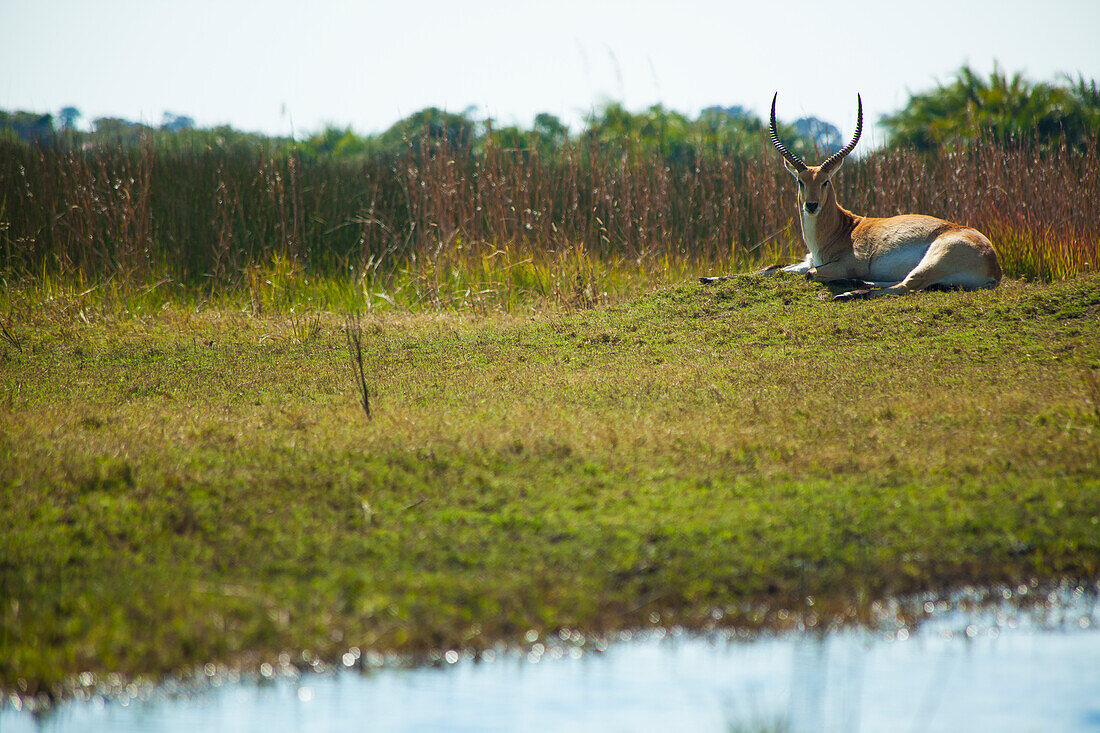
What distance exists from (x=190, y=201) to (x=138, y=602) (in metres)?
9.26

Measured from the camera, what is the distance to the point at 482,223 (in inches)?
390

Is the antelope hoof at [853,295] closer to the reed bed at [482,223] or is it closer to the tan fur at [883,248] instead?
the tan fur at [883,248]

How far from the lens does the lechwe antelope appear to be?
24.1 ft

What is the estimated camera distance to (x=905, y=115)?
25219mm

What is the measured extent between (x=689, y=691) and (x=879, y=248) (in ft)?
21.1

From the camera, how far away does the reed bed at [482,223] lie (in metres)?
8.75

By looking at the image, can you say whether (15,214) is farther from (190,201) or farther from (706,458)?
(706,458)

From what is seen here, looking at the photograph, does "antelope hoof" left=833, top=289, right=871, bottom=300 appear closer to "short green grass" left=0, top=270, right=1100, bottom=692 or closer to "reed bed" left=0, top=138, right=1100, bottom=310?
"short green grass" left=0, top=270, right=1100, bottom=692

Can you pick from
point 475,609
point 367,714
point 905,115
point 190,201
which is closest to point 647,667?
point 475,609

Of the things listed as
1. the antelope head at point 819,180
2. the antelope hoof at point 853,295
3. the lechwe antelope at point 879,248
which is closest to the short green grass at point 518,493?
the antelope hoof at point 853,295

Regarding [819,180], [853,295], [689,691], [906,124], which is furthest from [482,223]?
[906,124]

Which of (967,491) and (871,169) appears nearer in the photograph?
(967,491)

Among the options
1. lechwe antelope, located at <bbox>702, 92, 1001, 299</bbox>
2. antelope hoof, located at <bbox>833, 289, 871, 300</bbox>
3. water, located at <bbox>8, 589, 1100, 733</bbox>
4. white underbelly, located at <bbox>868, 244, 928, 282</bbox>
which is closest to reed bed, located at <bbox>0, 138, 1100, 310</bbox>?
lechwe antelope, located at <bbox>702, 92, 1001, 299</bbox>

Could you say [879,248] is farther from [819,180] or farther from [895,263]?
[819,180]
